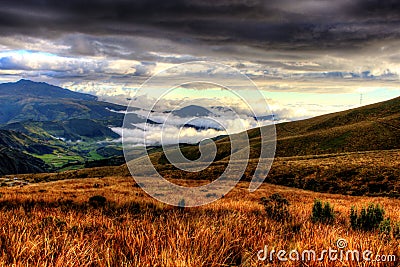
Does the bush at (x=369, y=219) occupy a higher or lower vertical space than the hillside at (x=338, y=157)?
higher

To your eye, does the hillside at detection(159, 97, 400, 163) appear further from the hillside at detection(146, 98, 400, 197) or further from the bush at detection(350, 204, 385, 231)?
the bush at detection(350, 204, 385, 231)

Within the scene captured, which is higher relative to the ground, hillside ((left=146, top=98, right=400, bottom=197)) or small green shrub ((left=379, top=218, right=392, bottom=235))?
small green shrub ((left=379, top=218, right=392, bottom=235))

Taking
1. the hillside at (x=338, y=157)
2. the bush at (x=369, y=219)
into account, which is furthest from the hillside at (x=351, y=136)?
the bush at (x=369, y=219)

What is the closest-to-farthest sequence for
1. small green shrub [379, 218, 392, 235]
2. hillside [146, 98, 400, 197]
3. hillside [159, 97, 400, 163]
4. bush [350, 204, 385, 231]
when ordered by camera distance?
1. small green shrub [379, 218, 392, 235]
2. bush [350, 204, 385, 231]
3. hillside [146, 98, 400, 197]
4. hillside [159, 97, 400, 163]

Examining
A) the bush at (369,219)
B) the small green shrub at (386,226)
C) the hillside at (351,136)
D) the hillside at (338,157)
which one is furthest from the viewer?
the hillside at (351,136)

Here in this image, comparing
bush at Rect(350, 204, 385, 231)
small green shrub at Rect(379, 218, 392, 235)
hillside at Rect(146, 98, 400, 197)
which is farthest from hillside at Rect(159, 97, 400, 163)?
small green shrub at Rect(379, 218, 392, 235)

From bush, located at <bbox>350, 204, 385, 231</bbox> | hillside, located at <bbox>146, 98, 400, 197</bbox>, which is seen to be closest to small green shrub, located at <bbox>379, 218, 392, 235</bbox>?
→ bush, located at <bbox>350, 204, 385, 231</bbox>

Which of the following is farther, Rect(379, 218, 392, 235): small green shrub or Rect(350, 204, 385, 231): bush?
Rect(350, 204, 385, 231): bush

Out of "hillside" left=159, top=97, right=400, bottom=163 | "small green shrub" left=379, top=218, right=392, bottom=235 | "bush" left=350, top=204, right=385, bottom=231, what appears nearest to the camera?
"small green shrub" left=379, top=218, right=392, bottom=235

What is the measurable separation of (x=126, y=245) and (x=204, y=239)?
3.62 feet

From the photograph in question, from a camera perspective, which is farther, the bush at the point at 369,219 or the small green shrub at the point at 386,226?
the bush at the point at 369,219

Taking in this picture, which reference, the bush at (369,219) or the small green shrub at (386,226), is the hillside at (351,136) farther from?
the small green shrub at (386,226)

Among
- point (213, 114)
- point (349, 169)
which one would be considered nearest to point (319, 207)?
point (213, 114)

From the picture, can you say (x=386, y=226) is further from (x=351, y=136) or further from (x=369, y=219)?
(x=351, y=136)
